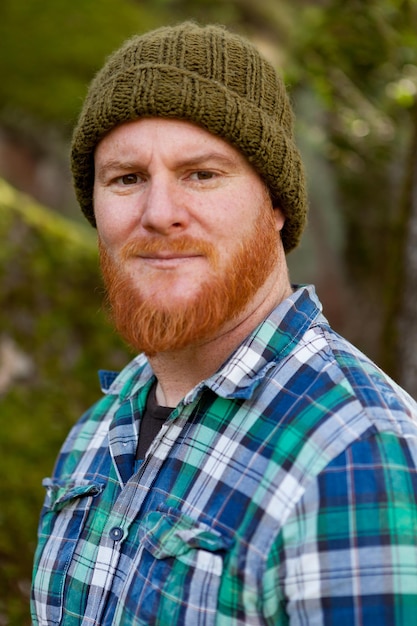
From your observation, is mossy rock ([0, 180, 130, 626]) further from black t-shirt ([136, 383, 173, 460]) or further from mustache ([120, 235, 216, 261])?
mustache ([120, 235, 216, 261])

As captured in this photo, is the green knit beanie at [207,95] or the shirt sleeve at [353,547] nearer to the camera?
the shirt sleeve at [353,547]

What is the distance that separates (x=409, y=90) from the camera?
14.2ft

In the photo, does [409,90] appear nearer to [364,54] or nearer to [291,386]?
[364,54]

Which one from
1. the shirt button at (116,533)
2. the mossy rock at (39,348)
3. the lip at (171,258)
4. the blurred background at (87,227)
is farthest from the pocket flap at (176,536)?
the mossy rock at (39,348)

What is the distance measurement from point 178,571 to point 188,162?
118cm

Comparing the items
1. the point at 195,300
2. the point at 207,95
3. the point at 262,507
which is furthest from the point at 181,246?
the point at 262,507

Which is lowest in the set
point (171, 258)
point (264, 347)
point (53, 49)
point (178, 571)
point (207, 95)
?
point (178, 571)

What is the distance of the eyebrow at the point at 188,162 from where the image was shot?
7.06 feet

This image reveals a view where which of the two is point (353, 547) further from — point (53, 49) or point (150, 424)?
point (53, 49)

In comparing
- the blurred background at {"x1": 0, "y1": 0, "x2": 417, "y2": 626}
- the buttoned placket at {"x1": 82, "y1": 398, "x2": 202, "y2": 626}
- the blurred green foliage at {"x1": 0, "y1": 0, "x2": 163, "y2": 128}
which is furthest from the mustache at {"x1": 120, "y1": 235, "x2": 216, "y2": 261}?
the blurred green foliage at {"x1": 0, "y1": 0, "x2": 163, "y2": 128}

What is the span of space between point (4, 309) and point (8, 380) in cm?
47

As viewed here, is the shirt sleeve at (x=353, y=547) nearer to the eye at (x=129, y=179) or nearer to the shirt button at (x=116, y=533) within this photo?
the shirt button at (x=116, y=533)

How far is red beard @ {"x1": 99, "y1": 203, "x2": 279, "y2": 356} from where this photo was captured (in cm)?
213

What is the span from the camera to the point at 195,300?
84.0 inches
